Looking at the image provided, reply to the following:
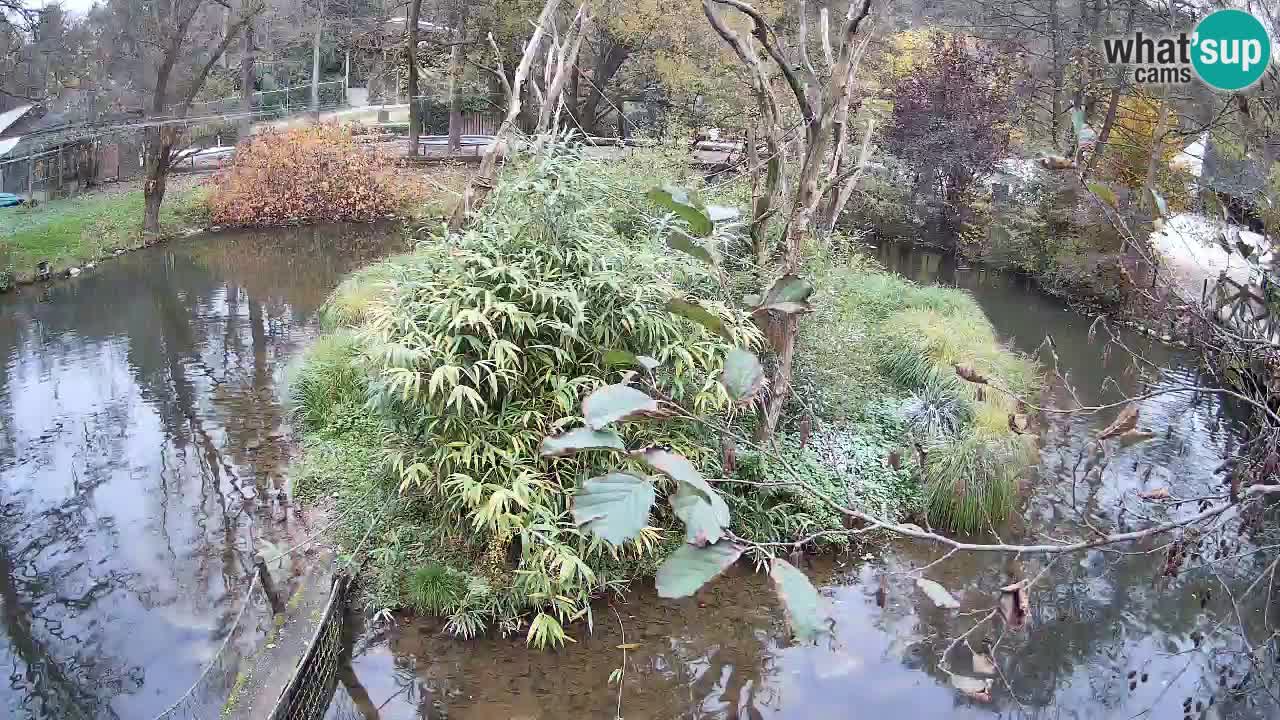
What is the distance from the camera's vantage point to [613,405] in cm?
93

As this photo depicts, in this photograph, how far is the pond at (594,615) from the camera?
4.45 meters

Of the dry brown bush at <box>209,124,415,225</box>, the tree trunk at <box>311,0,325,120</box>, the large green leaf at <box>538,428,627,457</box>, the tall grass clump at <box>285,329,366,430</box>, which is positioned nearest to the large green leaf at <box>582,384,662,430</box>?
the large green leaf at <box>538,428,627,457</box>

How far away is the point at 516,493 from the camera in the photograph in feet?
14.9

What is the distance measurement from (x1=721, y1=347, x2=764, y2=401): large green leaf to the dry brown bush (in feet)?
48.4

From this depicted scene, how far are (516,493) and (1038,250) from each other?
10059mm

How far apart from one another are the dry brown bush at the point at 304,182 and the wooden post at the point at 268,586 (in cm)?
1105

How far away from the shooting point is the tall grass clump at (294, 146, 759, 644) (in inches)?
181

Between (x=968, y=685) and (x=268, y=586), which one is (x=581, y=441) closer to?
(x=968, y=685)

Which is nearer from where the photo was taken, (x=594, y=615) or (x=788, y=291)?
(x=788, y=291)

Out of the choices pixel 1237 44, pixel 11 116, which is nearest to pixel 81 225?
pixel 11 116

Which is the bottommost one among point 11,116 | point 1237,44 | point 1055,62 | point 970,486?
point 970,486

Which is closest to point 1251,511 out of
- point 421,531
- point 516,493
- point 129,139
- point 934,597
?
point 516,493

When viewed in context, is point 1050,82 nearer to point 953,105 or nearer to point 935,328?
point 953,105

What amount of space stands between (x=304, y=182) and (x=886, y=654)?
12.6 metres
